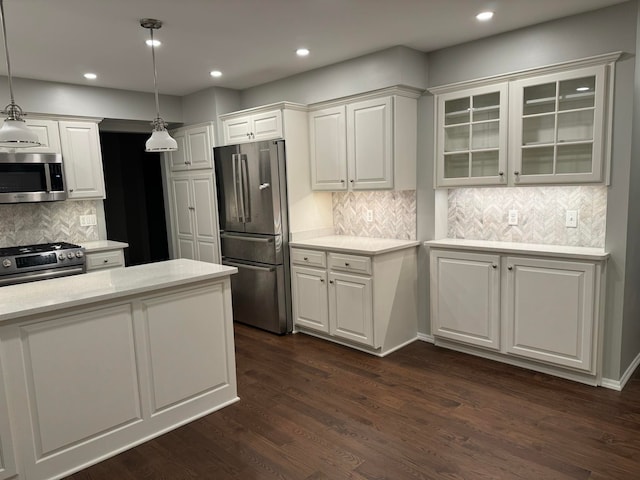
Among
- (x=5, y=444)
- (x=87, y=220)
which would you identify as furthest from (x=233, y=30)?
(x=87, y=220)

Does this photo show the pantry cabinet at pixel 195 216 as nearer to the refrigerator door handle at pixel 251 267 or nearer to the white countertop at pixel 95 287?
the refrigerator door handle at pixel 251 267

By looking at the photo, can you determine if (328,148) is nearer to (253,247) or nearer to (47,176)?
(253,247)

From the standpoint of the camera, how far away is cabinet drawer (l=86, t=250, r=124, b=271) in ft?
14.3

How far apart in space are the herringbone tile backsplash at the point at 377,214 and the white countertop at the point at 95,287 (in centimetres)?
179

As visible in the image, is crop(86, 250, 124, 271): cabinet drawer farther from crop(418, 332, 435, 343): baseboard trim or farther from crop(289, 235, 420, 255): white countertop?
crop(418, 332, 435, 343): baseboard trim

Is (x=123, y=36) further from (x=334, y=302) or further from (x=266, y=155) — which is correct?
(x=334, y=302)

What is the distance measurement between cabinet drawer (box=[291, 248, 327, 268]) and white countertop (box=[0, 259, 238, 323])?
122 centimetres

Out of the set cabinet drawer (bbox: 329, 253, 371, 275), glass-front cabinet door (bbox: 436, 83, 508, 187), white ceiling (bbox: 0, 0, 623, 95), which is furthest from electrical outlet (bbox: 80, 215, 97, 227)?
glass-front cabinet door (bbox: 436, 83, 508, 187)

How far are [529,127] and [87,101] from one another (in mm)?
4096

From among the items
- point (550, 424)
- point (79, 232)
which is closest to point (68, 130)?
point (79, 232)

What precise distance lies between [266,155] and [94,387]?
2427mm

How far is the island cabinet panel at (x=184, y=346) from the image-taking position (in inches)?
102

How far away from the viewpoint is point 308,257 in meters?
4.10

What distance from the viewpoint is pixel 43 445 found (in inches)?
87.1
